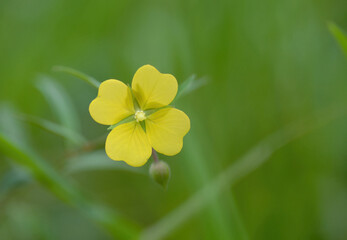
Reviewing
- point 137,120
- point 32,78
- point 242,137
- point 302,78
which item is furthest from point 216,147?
point 32,78

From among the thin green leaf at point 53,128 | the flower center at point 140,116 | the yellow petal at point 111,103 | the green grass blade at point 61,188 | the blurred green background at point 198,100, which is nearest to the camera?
the yellow petal at point 111,103

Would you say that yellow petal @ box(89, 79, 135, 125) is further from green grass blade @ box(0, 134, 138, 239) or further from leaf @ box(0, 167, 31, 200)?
leaf @ box(0, 167, 31, 200)

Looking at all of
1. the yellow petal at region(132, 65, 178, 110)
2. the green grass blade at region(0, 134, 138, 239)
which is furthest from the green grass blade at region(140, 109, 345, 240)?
the yellow petal at region(132, 65, 178, 110)

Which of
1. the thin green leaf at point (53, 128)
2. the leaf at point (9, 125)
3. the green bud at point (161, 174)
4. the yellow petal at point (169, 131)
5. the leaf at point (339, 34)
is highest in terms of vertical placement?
the leaf at point (9, 125)

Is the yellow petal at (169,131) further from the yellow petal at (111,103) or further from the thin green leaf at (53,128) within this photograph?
the thin green leaf at (53,128)

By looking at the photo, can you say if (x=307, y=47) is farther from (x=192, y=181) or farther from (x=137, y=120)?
(x=137, y=120)

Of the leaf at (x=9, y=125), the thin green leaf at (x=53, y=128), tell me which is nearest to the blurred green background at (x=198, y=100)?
the leaf at (x=9, y=125)

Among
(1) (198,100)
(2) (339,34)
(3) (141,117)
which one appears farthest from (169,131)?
(1) (198,100)
